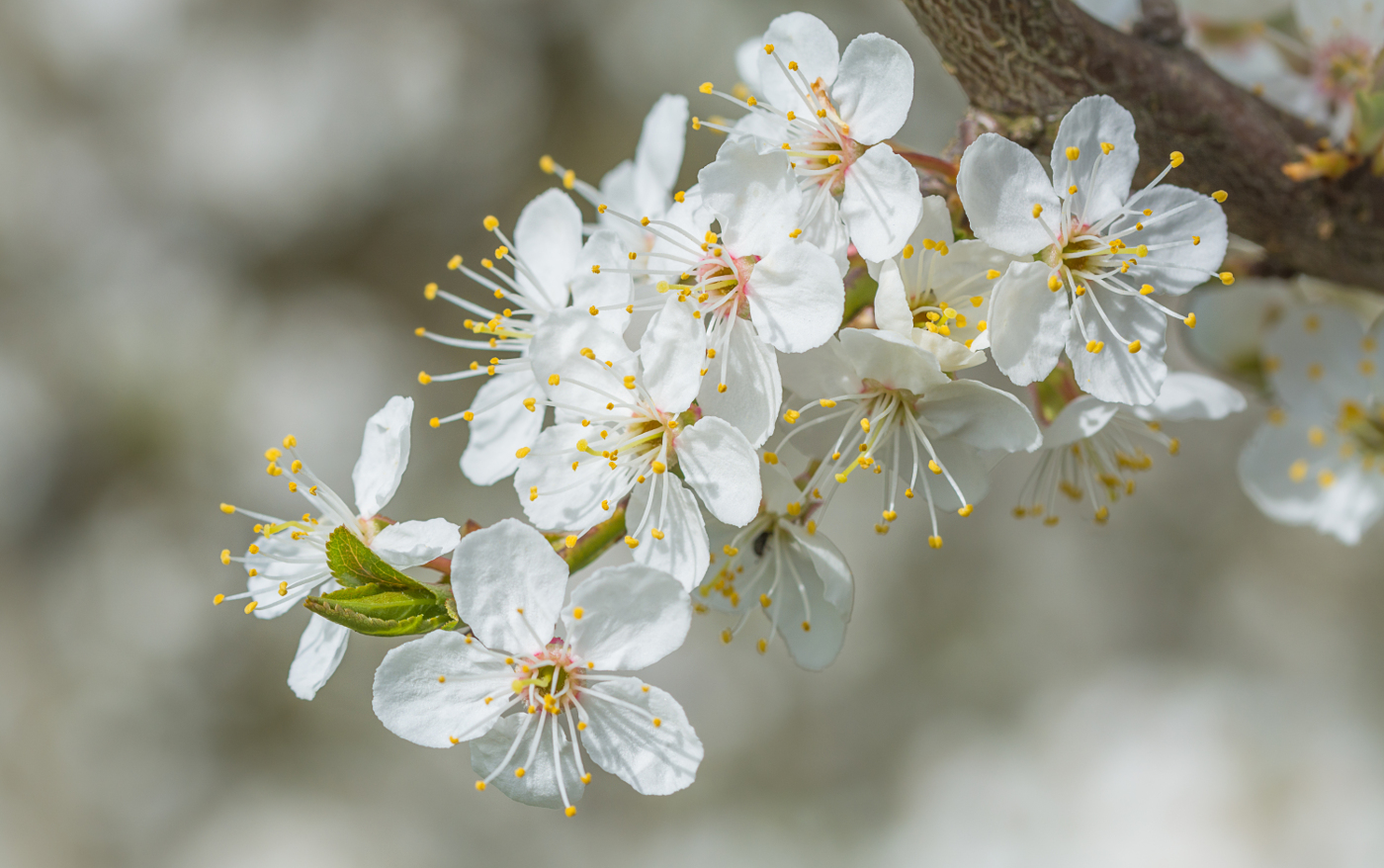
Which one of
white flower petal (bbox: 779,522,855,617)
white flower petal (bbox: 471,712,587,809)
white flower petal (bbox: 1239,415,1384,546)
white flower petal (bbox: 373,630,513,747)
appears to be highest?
white flower petal (bbox: 1239,415,1384,546)

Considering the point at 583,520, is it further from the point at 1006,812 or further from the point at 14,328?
the point at 14,328

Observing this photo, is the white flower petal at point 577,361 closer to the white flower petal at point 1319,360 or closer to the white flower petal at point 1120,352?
the white flower petal at point 1120,352

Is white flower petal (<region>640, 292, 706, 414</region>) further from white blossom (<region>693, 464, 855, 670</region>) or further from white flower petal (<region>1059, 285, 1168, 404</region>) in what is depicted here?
white flower petal (<region>1059, 285, 1168, 404</region>)

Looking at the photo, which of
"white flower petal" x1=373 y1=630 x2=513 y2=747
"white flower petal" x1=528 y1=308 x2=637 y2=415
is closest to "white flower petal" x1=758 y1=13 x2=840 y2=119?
"white flower petal" x1=528 y1=308 x2=637 y2=415

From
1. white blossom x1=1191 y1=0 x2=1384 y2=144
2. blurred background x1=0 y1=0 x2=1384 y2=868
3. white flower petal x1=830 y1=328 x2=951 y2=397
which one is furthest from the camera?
blurred background x1=0 y1=0 x2=1384 y2=868

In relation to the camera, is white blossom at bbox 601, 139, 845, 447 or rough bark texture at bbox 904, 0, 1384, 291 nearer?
white blossom at bbox 601, 139, 845, 447

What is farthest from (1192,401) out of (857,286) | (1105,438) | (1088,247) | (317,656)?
(317,656)

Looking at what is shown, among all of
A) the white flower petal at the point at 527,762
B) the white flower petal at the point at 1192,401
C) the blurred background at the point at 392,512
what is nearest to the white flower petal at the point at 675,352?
the white flower petal at the point at 527,762

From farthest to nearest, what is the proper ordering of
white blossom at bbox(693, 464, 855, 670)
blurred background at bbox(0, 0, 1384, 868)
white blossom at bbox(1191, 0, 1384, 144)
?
blurred background at bbox(0, 0, 1384, 868) < white blossom at bbox(1191, 0, 1384, 144) < white blossom at bbox(693, 464, 855, 670)
